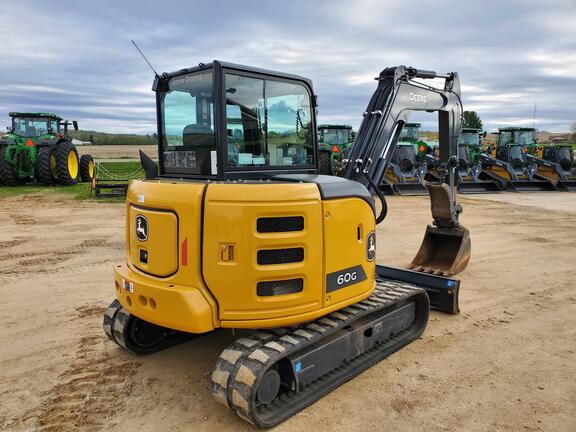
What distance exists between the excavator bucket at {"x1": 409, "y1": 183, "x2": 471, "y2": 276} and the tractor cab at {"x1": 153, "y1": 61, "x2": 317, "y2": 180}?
3.14 meters

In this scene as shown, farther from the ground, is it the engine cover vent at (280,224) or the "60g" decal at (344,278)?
the engine cover vent at (280,224)

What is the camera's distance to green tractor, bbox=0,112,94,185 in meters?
18.7

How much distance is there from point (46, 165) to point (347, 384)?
17914 millimetres

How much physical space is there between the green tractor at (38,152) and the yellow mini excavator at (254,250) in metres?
16.2

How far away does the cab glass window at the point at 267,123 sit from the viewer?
391 centimetres

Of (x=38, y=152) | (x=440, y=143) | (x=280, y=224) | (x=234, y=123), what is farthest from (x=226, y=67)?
(x=38, y=152)

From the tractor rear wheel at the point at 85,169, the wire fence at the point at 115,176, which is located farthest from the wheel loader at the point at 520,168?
the tractor rear wheel at the point at 85,169

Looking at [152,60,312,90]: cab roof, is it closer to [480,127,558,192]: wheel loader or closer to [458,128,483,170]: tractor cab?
[480,127,558,192]: wheel loader

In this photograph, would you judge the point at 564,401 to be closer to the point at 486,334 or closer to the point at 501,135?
the point at 486,334

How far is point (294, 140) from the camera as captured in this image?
14.3ft

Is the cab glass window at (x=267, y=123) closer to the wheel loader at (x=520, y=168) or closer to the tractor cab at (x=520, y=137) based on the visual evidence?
the wheel loader at (x=520, y=168)

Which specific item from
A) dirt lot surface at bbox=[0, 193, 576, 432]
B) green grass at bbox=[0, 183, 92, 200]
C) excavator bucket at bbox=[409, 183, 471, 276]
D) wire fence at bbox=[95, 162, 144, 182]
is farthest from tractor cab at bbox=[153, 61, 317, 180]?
wire fence at bbox=[95, 162, 144, 182]

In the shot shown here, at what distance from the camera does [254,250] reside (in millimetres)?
3506

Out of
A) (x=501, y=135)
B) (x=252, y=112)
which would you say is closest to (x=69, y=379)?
(x=252, y=112)
